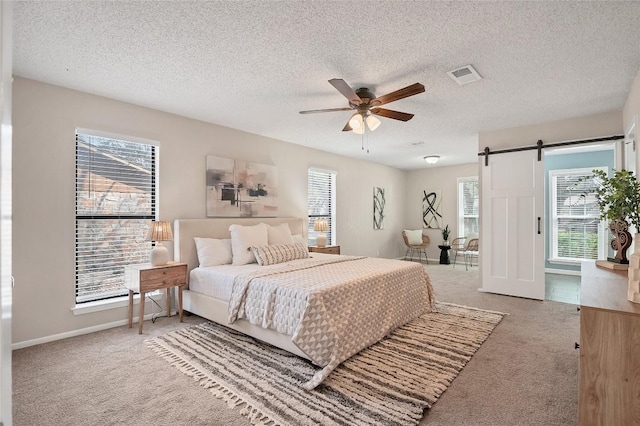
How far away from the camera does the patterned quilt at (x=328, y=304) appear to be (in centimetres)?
246

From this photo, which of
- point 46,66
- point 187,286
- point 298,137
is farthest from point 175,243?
point 298,137

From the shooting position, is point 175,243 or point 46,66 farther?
point 175,243

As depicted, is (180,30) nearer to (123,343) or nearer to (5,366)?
(5,366)

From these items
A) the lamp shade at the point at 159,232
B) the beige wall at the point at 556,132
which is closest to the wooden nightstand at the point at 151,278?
the lamp shade at the point at 159,232

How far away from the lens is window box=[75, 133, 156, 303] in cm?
333

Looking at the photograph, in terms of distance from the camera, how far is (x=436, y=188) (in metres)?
8.22

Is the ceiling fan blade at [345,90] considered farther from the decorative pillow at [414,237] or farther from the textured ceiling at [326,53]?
the decorative pillow at [414,237]

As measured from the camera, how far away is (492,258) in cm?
484

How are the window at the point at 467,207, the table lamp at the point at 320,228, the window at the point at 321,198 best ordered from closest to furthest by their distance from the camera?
1. the table lamp at the point at 320,228
2. the window at the point at 321,198
3. the window at the point at 467,207

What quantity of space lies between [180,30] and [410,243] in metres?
6.71

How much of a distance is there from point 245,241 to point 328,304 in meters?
1.79

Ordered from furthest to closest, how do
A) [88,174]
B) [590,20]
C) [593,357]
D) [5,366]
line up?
1. [88,174]
2. [590,20]
3. [593,357]
4. [5,366]

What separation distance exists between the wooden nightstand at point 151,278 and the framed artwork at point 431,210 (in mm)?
6341

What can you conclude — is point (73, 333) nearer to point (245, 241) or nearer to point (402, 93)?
point (245, 241)
